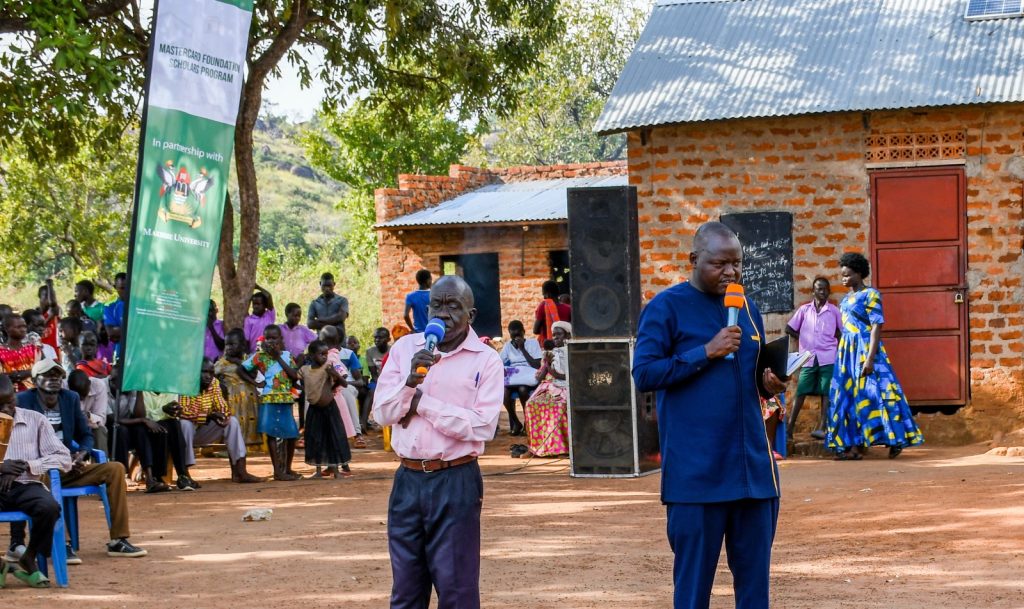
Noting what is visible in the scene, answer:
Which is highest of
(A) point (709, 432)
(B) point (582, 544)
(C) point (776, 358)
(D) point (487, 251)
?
(D) point (487, 251)

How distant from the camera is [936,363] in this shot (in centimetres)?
1332

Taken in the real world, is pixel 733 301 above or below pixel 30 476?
above

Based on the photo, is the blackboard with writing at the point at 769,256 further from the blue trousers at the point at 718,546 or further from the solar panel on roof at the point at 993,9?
the blue trousers at the point at 718,546

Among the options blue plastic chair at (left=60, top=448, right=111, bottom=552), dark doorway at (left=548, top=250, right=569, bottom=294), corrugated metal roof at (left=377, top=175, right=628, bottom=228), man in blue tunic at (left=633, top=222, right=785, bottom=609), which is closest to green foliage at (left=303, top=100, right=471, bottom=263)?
corrugated metal roof at (left=377, top=175, right=628, bottom=228)

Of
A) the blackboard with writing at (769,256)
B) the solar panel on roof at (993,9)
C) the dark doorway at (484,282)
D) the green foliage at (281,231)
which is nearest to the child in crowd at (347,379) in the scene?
the blackboard with writing at (769,256)

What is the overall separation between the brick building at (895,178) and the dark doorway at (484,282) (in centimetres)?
1052

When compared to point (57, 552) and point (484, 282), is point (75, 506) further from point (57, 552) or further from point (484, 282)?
point (484, 282)

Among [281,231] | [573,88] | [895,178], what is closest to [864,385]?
[895,178]

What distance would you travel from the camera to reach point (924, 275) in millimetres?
13359

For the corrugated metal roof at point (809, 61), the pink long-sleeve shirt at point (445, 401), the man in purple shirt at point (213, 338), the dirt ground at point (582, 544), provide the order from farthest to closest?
1. the man in purple shirt at point (213, 338)
2. the corrugated metal roof at point (809, 61)
3. the dirt ground at point (582, 544)
4. the pink long-sleeve shirt at point (445, 401)

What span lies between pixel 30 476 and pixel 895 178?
8745 millimetres

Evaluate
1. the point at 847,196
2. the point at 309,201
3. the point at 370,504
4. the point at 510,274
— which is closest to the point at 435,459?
the point at 370,504

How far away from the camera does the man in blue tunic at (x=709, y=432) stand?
15.3 ft

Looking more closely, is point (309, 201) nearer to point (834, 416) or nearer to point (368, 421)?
point (368, 421)
